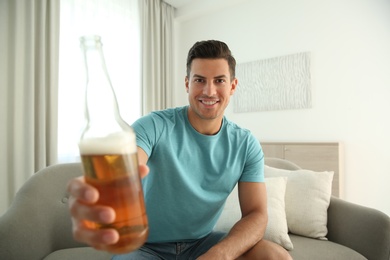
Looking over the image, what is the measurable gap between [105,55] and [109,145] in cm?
315

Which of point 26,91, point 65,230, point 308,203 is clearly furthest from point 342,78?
point 26,91

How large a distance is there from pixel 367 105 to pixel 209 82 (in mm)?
2651

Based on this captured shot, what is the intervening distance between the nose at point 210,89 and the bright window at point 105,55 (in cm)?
177

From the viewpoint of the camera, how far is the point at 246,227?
1186mm

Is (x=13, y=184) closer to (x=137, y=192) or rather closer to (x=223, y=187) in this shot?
(x=223, y=187)

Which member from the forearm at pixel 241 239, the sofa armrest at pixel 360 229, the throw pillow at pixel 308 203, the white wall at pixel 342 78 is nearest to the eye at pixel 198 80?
the forearm at pixel 241 239

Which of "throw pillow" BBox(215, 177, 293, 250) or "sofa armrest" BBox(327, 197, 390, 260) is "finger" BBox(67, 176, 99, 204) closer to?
"throw pillow" BBox(215, 177, 293, 250)

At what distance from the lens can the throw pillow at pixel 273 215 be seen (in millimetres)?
1599

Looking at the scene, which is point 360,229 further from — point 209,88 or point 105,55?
point 105,55

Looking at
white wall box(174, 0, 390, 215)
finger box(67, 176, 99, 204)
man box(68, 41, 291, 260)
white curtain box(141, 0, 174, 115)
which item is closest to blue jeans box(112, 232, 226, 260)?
man box(68, 41, 291, 260)

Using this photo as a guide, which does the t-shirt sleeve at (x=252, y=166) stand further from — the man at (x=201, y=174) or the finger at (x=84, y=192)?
the finger at (x=84, y=192)

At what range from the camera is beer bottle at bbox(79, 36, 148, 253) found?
534mm

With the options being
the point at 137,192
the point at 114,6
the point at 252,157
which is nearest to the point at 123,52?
the point at 114,6

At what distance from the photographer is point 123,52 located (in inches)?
146
